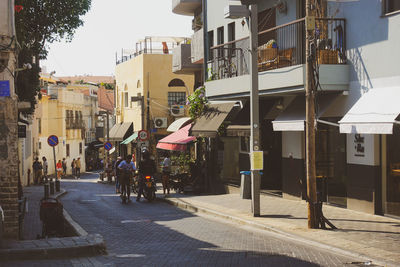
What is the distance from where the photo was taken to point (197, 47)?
30641mm

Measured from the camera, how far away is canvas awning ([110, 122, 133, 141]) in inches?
1920

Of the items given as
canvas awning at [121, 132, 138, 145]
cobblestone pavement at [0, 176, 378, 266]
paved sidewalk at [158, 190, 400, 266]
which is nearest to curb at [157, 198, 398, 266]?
paved sidewalk at [158, 190, 400, 266]

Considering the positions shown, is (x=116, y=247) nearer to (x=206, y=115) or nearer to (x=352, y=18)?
(x=352, y=18)

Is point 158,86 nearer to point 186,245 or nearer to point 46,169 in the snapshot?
point 46,169

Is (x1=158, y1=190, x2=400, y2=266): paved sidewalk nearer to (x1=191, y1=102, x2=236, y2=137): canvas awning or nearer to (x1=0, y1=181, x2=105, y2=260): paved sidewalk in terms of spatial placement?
(x1=191, y1=102, x2=236, y2=137): canvas awning

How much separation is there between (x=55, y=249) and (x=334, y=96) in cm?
963

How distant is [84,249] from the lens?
36.9ft

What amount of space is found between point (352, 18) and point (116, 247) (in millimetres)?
8952

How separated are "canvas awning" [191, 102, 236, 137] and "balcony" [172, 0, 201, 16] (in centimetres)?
752

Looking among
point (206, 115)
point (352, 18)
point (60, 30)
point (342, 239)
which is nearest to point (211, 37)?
point (206, 115)

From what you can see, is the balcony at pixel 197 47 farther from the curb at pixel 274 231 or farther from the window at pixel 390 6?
the window at pixel 390 6

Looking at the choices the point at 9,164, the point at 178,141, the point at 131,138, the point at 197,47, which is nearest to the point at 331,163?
the point at 9,164

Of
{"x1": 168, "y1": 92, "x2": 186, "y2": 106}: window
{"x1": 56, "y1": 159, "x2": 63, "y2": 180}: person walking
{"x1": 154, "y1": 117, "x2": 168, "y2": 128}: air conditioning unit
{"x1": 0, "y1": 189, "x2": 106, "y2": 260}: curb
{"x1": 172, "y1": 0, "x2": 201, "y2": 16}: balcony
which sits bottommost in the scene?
{"x1": 56, "y1": 159, "x2": 63, "y2": 180}: person walking

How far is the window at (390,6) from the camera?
15.1 metres
